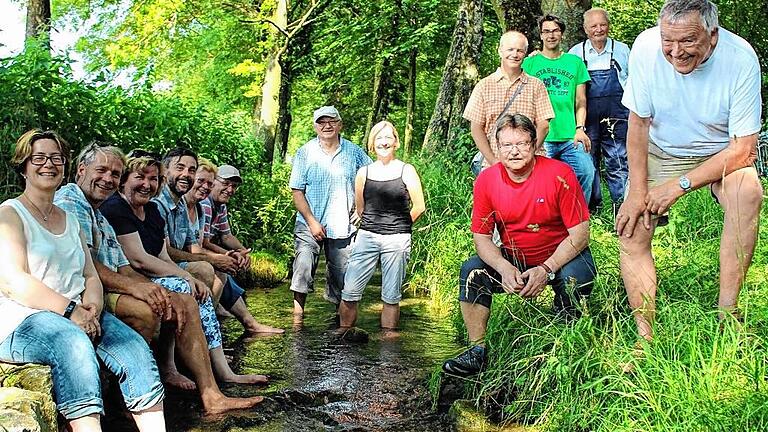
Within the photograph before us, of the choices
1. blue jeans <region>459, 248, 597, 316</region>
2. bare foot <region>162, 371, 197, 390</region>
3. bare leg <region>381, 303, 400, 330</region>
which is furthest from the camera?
bare leg <region>381, 303, 400, 330</region>

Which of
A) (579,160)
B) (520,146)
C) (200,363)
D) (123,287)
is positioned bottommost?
(200,363)

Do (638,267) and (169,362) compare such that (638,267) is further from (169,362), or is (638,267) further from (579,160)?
(579,160)

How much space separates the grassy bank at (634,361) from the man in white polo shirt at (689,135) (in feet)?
0.70

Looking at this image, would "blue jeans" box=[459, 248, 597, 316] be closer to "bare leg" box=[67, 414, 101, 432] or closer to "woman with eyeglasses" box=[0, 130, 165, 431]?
"woman with eyeglasses" box=[0, 130, 165, 431]

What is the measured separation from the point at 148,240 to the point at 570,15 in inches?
253

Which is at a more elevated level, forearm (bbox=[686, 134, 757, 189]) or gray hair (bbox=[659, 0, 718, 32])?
gray hair (bbox=[659, 0, 718, 32])

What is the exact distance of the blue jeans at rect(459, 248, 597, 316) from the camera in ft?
16.6

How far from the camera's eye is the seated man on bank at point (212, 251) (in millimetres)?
7070

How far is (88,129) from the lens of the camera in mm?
7082

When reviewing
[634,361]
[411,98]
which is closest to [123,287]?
[634,361]

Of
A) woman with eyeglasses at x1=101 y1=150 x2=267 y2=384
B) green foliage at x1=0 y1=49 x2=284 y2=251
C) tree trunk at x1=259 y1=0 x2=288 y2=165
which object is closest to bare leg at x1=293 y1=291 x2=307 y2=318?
green foliage at x1=0 y1=49 x2=284 y2=251

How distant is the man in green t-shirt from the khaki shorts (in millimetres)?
3267

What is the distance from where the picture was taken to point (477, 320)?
5.33m

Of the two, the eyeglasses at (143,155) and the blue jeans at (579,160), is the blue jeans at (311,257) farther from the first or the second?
the eyeglasses at (143,155)
